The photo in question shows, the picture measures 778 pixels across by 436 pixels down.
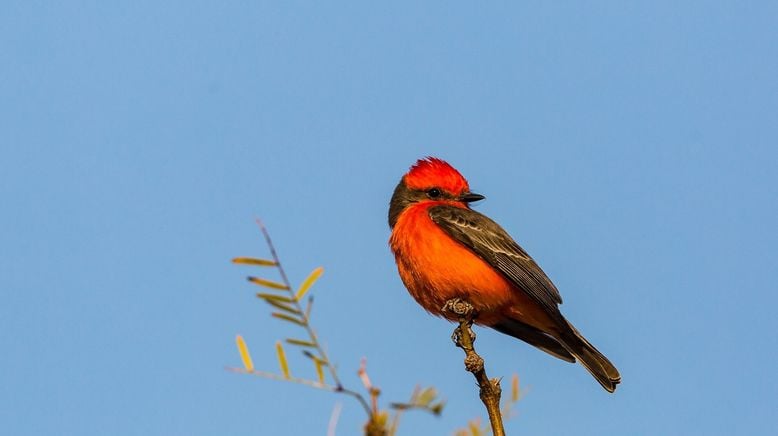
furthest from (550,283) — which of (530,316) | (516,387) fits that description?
(516,387)

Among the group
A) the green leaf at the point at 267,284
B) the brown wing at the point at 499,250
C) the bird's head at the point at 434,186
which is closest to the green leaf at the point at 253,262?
the green leaf at the point at 267,284

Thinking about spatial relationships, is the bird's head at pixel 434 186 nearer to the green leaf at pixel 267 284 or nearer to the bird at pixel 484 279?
the bird at pixel 484 279

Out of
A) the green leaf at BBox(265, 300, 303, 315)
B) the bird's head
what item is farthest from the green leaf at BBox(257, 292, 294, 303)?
the bird's head

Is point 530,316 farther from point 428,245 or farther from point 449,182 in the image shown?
point 449,182

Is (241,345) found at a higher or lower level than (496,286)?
lower

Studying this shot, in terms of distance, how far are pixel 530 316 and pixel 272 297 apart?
671cm

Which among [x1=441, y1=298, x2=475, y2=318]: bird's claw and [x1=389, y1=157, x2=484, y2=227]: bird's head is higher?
[x1=389, y1=157, x2=484, y2=227]: bird's head

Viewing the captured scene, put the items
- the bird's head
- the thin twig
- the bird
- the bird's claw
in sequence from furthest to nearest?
the bird's head
the bird
the bird's claw
the thin twig

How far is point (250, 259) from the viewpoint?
186 cm

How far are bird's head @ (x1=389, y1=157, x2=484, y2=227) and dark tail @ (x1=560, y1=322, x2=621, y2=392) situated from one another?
1.83m

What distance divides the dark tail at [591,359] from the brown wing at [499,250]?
23 cm

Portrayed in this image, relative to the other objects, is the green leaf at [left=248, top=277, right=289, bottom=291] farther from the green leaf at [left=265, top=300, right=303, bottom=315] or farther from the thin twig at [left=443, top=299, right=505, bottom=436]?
the thin twig at [left=443, top=299, right=505, bottom=436]

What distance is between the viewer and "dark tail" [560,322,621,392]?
25.3 ft

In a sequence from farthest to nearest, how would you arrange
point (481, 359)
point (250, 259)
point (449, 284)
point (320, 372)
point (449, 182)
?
point (449, 182), point (449, 284), point (481, 359), point (250, 259), point (320, 372)
